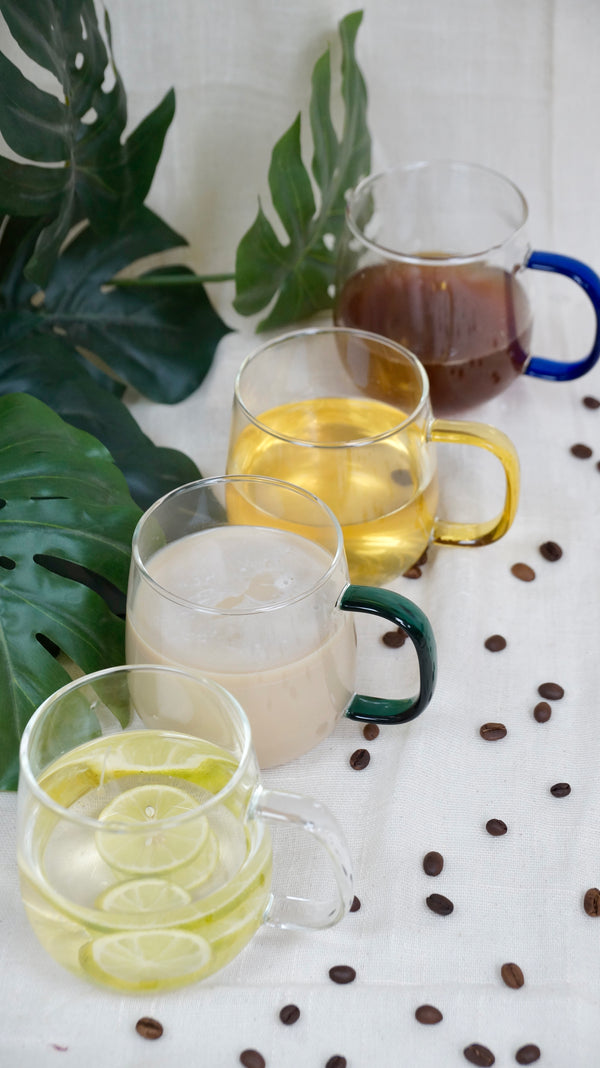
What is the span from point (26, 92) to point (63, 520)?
39cm

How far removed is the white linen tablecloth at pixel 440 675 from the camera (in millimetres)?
784

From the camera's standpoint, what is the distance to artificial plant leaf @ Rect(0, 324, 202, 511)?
113 cm

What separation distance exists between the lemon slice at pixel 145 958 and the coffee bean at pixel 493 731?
1.06ft

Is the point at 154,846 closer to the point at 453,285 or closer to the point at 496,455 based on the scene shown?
the point at 496,455

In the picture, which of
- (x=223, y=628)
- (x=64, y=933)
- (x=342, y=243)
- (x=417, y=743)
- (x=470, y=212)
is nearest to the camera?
(x=64, y=933)

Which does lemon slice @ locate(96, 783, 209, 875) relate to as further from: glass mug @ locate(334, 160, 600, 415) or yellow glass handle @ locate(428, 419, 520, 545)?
glass mug @ locate(334, 160, 600, 415)

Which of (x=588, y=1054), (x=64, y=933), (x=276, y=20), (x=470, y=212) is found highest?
(x=276, y=20)

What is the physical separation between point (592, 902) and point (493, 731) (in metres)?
0.17

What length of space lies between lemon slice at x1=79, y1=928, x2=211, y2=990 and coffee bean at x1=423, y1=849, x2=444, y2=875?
0.20 metres

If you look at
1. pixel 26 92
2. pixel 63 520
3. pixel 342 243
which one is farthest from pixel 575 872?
pixel 26 92

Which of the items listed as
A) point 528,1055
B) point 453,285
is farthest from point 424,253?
point 528,1055

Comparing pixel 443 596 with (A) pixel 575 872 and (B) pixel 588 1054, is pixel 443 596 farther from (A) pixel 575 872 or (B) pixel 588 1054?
(B) pixel 588 1054

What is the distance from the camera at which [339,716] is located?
92 cm

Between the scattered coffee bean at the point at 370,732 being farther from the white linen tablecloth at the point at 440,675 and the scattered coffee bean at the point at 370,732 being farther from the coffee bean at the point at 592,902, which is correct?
the coffee bean at the point at 592,902
